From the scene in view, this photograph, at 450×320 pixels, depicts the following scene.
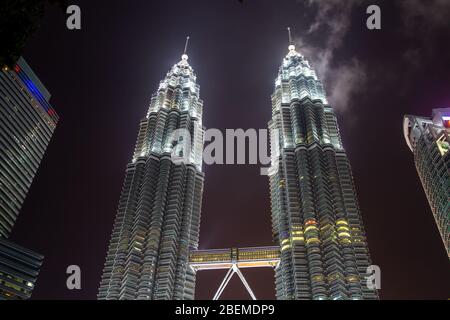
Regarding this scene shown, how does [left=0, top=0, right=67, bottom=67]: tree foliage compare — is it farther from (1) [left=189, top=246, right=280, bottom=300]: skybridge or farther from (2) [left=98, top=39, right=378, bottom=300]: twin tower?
(1) [left=189, top=246, right=280, bottom=300]: skybridge

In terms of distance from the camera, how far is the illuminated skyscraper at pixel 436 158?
422ft

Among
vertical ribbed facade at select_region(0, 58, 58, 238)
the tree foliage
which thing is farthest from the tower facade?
the tree foliage

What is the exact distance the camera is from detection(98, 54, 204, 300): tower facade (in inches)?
4919

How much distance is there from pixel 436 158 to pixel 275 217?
4933 cm

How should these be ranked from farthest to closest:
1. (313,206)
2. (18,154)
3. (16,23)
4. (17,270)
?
(18,154) → (313,206) → (17,270) → (16,23)

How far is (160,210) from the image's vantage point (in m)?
137

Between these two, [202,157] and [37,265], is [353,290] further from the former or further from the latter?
[37,265]

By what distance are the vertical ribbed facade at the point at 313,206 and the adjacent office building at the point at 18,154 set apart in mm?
71361

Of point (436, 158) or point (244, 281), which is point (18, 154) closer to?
point (244, 281)

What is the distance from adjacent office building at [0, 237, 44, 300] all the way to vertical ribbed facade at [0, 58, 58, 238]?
7.56 meters

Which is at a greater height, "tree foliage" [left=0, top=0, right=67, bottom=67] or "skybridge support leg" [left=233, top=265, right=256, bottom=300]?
"skybridge support leg" [left=233, top=265, right=256, bottom=300]

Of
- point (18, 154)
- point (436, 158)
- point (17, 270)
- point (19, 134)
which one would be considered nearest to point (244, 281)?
point (17, 270)

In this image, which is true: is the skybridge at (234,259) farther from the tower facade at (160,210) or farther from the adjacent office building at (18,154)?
the adjacent office building at (18,154)

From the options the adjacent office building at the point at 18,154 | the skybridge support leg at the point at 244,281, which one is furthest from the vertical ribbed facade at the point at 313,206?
the adjacent office building at the point at 18,154
